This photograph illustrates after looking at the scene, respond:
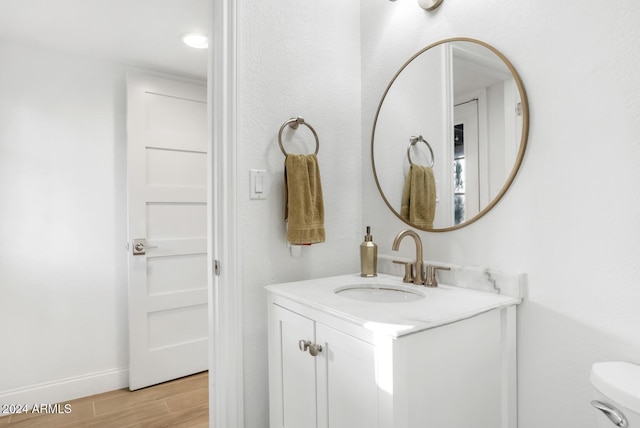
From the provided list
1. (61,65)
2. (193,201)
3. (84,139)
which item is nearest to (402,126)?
(193,201)

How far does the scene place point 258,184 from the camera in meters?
1.39

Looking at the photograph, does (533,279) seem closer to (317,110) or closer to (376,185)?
(376,185)

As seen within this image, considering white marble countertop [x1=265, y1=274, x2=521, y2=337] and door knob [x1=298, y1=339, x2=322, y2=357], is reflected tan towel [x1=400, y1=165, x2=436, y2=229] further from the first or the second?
door knob [x1=298, y1=339, x2=322, y2=357]

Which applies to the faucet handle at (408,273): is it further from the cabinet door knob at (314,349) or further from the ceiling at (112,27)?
the ceiling at (112,27)

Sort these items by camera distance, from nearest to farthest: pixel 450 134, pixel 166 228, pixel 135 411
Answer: pixel 450 134 → pixel 135 411 → pixel 166 228

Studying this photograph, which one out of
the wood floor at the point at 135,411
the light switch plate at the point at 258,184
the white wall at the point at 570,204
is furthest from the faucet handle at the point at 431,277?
the wood floor at the point at 135,411

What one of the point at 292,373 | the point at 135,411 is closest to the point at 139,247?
the point at 135,411

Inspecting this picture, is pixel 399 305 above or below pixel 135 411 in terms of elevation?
above

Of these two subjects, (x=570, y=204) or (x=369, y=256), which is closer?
(x=570, y=204)

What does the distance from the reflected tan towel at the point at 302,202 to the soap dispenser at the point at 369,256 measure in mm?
174

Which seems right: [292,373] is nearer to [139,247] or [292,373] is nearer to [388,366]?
[388,366]

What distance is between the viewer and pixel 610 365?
0.90 metres

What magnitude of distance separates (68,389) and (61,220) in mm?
1043

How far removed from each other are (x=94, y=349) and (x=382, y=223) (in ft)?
6.69
